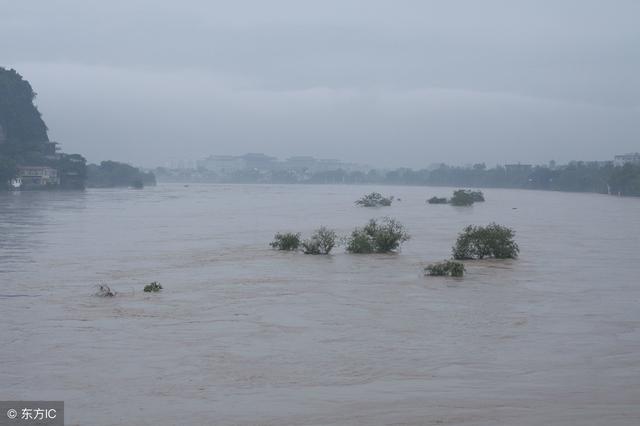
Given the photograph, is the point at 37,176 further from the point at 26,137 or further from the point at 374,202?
the point at 374,202

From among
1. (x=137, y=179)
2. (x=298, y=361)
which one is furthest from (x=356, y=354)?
(x=137, y=179)

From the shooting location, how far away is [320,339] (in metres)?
10.6

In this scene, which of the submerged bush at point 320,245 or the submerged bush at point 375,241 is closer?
the submerged bush at point 320,245

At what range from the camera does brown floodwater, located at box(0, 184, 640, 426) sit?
745cm

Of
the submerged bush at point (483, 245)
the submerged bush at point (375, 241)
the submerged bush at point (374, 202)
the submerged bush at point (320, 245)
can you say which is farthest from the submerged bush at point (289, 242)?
the submerged bush at point (374, 202)

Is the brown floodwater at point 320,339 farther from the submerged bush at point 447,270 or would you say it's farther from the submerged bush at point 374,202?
the submerged bush at point 374,202

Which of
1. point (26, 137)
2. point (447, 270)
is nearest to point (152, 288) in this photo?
point (447, 270)

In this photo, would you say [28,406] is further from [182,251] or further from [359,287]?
[182,251]

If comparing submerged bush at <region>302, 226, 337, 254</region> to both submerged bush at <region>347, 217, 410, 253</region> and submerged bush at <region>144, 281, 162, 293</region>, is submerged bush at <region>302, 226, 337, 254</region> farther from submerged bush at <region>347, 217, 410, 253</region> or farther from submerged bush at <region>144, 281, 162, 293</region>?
submerged bush at <region>144, 281, 162, 293</region>

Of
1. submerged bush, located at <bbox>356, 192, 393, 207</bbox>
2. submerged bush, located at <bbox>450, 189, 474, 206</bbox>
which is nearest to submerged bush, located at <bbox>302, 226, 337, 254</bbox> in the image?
submerged bush, located at <bbox>356, 192, 393, 207</bbox>

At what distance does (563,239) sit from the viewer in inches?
1101

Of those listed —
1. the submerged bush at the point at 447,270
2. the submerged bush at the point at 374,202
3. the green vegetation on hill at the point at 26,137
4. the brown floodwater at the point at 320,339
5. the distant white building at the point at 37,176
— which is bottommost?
the brown floodwater at the point at 320,339

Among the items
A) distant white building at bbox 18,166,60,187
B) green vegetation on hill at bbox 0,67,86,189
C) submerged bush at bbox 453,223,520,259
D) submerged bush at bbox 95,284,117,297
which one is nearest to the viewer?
submerged bush at bbox 95,284,117,297

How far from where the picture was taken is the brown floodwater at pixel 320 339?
7449 mm
